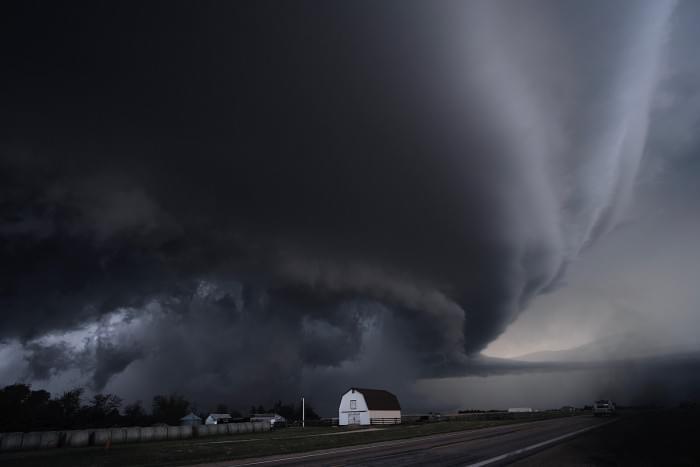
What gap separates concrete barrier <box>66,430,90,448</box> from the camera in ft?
148

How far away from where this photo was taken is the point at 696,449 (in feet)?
79.6

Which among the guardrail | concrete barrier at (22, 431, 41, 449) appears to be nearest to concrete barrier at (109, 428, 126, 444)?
the guardrail

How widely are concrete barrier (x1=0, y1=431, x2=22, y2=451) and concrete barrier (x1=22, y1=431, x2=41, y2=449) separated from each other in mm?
349

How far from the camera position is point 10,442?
135 feet

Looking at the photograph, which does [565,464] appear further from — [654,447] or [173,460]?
[173,460]

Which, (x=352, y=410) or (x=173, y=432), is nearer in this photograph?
(x=173, y=432)

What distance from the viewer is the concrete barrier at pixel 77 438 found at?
4516 cm

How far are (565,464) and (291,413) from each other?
16047cm

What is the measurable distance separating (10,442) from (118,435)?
33.8ft

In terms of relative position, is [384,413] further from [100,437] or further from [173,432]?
[100,437]

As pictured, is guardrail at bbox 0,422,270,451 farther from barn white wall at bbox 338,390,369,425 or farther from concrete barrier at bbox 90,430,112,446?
barn white wall at bbox 338,390,369,425

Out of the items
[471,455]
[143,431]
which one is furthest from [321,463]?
[143,431]

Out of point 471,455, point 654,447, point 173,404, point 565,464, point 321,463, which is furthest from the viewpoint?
point 173,404

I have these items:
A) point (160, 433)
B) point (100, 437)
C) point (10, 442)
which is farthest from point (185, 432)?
point (10, 442)
